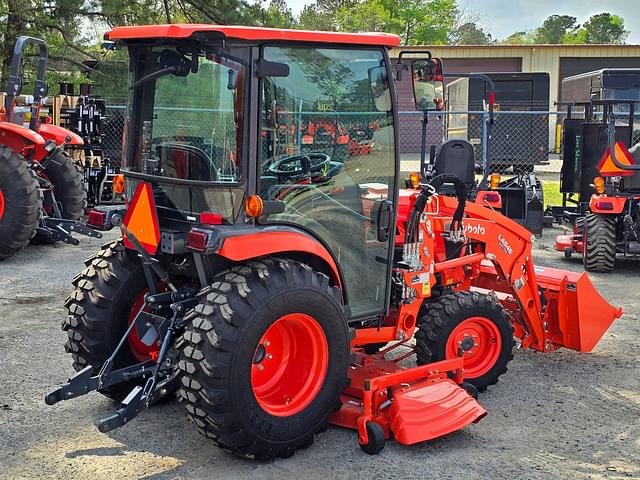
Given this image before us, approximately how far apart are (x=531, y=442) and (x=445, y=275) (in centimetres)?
132

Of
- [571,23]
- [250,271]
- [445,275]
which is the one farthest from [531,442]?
[571,23]

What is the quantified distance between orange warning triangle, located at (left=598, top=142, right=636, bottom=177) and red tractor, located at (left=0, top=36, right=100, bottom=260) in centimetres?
592

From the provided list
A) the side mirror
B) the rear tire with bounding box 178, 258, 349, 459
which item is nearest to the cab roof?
the side mirror

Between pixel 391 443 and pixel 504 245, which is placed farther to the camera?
pixel 504 245

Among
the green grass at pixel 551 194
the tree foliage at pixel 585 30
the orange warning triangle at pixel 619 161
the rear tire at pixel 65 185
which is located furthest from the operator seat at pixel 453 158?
the tree foliage at pixel 585 30

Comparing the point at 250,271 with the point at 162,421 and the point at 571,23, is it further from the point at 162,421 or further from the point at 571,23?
the point at 571,23

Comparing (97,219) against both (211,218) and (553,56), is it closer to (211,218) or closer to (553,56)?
(211,218)

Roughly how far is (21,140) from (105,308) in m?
6.10

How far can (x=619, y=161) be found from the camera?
30.9 feet

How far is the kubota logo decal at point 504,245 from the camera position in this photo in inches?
220

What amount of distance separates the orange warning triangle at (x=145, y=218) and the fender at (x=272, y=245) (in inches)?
19.0

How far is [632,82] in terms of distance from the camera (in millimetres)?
15844

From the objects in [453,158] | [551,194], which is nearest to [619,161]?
[453,158]

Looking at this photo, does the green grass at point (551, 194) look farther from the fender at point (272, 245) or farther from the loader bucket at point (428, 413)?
the fender at point (272, 245)
